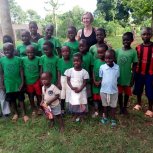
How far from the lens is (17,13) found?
5831cm

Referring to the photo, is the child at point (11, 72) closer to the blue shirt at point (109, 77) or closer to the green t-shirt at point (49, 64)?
the green t-shirt at point (49, 64)

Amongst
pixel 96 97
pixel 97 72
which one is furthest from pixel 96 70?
pixel 96 97

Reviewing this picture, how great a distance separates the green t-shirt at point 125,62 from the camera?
4848 millimetres

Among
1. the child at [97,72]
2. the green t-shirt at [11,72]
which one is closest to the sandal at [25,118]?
the green t-shirt at [11,72]

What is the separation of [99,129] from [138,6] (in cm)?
1157

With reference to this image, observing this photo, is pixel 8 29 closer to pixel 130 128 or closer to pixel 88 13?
pixel 88 13

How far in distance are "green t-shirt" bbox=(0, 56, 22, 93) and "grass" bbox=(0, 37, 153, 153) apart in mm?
710

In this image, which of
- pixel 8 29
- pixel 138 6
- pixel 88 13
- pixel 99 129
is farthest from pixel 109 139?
pixel 138 6

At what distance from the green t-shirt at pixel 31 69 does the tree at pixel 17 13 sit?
54878mm

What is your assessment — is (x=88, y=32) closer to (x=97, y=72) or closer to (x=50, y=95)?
(x=97, y=72)

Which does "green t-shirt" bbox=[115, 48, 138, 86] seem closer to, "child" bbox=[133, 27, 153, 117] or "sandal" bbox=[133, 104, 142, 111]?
"child" bbox=[133, 27, 153, 117]

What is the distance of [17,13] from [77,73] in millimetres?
56714

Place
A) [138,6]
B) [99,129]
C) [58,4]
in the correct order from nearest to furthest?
[99,129]
[138,6]
[58,4]

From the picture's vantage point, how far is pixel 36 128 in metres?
4.89
